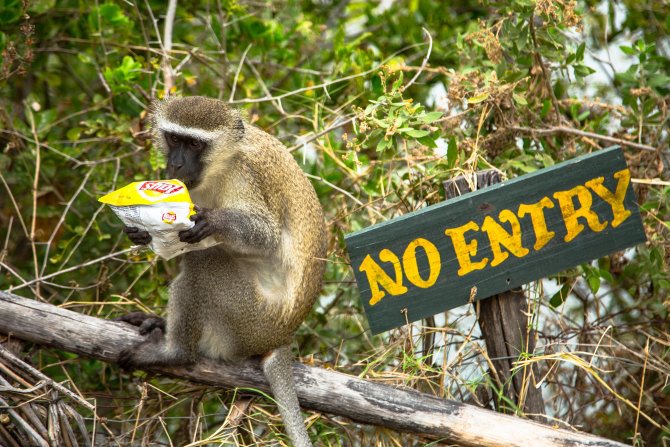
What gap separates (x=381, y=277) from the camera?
11.8 feet

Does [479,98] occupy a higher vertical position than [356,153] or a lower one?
higher

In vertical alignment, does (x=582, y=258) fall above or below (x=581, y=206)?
below

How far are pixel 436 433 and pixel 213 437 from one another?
988 mm

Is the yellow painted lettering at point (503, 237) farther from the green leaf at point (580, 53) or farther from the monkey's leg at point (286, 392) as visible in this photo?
the green leaf at point (580, 53)

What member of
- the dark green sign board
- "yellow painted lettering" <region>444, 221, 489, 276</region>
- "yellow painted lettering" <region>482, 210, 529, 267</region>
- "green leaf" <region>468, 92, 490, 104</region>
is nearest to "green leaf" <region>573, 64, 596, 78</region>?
"green leaf" <region>468, 92, 490, 104</region>

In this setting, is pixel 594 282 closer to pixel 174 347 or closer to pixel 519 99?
pixel 519 99

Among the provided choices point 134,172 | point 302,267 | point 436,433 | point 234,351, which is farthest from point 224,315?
point 134,172

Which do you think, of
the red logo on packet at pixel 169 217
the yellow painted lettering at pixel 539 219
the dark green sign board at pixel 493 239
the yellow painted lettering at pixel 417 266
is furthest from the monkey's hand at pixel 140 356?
the yellow painted lettering at pixel 539 219

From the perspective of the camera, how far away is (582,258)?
12.1ft

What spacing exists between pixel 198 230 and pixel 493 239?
1.31 metres

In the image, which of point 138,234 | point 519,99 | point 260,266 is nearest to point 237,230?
point 260,266

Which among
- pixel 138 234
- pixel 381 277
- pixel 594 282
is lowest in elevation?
pixel 594 282

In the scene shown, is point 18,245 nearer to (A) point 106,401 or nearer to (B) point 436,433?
(A) point 106,401

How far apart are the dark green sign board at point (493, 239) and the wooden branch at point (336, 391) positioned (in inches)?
12.8
